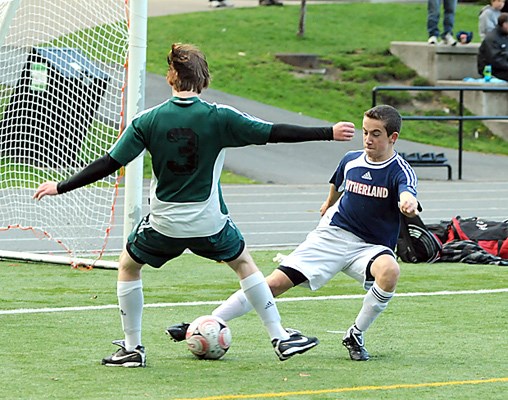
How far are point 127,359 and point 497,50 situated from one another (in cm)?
1770

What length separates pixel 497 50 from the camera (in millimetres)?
23250

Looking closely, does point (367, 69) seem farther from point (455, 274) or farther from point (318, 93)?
point (455, 274)

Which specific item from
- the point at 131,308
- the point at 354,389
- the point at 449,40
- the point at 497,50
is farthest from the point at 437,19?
the point at 354,389

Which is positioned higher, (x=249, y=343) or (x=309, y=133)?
(x=309, y=133)

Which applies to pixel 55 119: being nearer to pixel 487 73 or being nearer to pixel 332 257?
pixel 332 257

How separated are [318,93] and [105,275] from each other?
55.0ft

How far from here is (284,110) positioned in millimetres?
25031

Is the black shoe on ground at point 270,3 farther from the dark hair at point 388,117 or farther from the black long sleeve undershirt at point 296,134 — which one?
the black long sleeve undershirt at point 296,134

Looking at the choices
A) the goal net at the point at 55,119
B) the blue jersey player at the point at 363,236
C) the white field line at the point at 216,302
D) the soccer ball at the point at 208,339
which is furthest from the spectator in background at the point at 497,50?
the soccer ball at the point at 208,339

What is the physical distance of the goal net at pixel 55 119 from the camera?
39.8 feet

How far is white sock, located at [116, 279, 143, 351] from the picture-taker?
266 inches

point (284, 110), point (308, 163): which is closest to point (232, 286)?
point (308, 163)

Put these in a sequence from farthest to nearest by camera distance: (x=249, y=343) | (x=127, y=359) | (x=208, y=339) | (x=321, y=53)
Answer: (x=321, y=53) < (x=249, y=343) < (x=208, y=339) < (x=127, y=359)

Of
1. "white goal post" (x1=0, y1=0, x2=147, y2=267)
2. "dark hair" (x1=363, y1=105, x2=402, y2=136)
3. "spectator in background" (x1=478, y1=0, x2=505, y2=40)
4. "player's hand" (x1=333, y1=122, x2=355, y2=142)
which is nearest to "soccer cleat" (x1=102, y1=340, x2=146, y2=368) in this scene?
"player's hand" (x1=333, y1=122, x2=355, y2=142)
